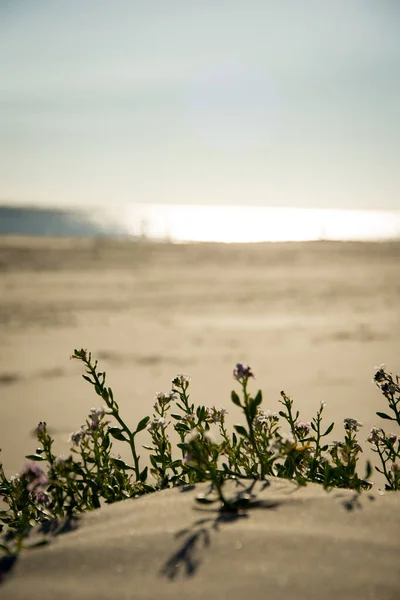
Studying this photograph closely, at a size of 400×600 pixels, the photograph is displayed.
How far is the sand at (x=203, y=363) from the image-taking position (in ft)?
5.26

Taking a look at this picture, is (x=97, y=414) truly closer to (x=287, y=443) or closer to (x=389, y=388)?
(x=287, y=443)

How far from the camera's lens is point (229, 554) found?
1652mm

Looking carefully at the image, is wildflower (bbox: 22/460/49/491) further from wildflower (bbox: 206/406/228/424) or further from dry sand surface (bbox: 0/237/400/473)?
dry sand surface (bbox: 0/237/400/473)

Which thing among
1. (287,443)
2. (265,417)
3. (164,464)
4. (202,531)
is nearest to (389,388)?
(265,417)

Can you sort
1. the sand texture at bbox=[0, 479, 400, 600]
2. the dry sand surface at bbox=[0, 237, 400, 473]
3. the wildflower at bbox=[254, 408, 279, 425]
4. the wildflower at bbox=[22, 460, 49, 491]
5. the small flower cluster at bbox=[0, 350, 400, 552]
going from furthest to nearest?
the dry sand surface at bbox=[0, 237, 400, 473]
the wildflower at bbox=[254, 408, 279, 425]
the small flower cluster at bbox=[0, 350, 400, 552]
the wildflower at bbox=[22, 460, 49, 491]
the sand texture at bbox=[0, 479, 400, 600]

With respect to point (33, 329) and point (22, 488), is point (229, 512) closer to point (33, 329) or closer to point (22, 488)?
point (22, 488)

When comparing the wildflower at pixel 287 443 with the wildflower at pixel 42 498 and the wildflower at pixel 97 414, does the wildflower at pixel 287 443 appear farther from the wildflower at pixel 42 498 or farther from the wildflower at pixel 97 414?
the wildflower at pixel 42 498

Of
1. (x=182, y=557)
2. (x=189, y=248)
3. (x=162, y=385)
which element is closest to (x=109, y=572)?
(x=182, y=557)

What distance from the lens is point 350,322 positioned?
11.2 m

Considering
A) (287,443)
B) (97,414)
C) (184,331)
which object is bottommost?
(287,443)

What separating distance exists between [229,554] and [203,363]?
21.8 feet

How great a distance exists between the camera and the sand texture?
1.52 metres

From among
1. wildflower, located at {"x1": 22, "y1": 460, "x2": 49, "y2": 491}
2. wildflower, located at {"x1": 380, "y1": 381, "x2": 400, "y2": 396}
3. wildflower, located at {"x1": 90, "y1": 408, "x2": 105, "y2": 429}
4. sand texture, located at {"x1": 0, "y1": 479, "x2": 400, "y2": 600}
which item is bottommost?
sand texture, located at {"x1": 0, "y1": 479, "x2": 400, "y2": 600}

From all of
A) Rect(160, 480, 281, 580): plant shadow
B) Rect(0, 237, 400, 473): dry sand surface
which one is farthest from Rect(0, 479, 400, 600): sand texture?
Rect(0, 237, 400, 473): dry sand surface
